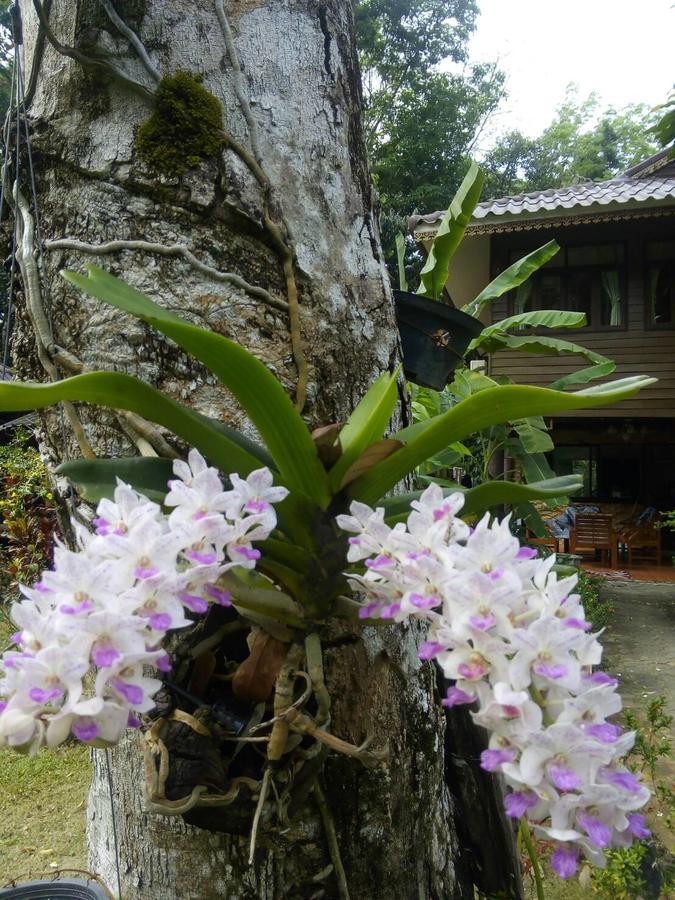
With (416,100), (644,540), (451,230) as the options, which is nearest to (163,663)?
(451,230)

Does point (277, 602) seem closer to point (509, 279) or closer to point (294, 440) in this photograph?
point (294, 440)

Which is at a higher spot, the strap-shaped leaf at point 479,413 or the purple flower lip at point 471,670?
the strap-shaped leaf at point 479,413

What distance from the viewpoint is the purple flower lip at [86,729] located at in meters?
0.52

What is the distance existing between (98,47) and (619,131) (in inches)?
999

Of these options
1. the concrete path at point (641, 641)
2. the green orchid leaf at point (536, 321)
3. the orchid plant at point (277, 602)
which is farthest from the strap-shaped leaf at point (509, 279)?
the orchid plant at point (277, 602)

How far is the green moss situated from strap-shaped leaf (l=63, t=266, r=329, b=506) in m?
0.46

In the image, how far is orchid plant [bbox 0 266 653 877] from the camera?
0.52 metres

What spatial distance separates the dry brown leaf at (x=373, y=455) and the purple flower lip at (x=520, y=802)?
0.39m

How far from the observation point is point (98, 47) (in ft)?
3.85

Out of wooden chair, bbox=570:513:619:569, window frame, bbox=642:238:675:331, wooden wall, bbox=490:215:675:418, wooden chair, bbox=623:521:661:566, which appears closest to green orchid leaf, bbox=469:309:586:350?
wooden wall, bbox=490:215:675:418

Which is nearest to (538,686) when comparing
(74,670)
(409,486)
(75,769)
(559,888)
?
(74,670)

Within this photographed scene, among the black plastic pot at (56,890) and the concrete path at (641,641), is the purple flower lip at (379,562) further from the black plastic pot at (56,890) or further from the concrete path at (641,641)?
the concrete path at (641,641)

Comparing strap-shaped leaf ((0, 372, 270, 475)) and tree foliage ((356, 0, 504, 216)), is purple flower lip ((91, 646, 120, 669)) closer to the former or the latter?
strap-shaped leaf ((0, 372, 270, 475))

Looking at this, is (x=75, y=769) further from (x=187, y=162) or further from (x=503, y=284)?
(x=503, y=284)
